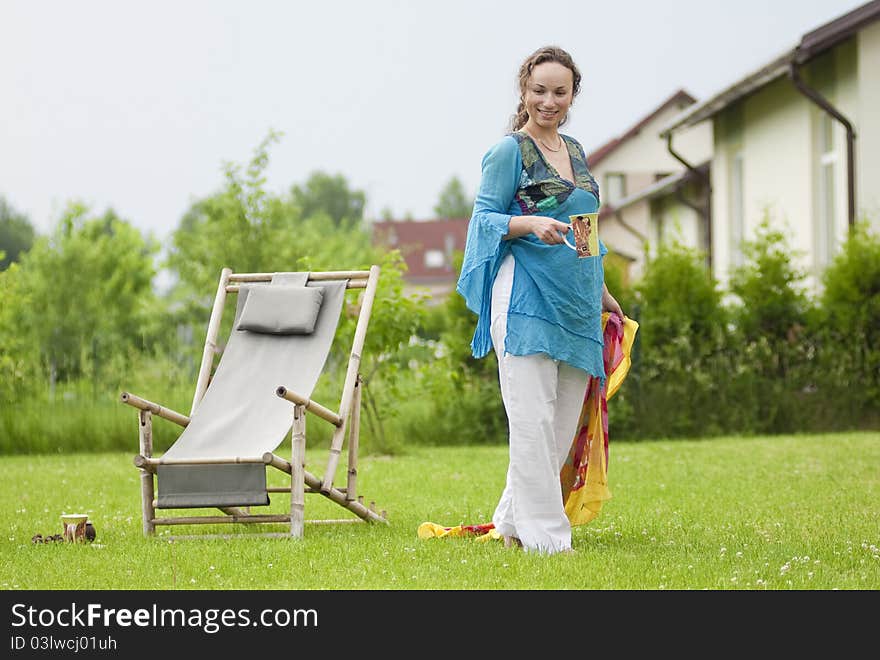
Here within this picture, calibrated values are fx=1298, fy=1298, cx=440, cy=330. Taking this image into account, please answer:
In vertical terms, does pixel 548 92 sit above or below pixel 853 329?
above

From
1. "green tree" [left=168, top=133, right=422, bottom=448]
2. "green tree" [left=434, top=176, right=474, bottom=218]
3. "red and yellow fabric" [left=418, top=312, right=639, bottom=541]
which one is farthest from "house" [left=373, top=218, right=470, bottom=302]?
"red and yellow fabric" [left=418, top=312, right=639, bottom=541]

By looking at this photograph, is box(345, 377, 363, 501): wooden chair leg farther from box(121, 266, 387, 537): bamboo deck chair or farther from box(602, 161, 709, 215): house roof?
box(602, 161, 709, 215): house roof

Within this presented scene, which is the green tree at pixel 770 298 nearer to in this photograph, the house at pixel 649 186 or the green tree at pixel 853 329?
the green tree at pixel 853 329

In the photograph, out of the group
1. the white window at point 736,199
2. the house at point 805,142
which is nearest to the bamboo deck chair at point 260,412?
the house at point 805,142

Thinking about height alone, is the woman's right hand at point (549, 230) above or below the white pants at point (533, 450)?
above

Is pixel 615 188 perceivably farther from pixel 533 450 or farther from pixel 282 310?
pixel 533 450

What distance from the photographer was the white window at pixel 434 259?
74.9 meters

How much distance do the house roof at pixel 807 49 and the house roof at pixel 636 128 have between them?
2336 cm

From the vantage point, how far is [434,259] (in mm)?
75375

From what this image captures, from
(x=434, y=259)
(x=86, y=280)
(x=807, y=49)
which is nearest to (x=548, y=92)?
(x=807, y=49)

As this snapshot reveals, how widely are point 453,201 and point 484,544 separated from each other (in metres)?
90.3

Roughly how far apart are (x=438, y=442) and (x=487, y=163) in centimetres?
768
